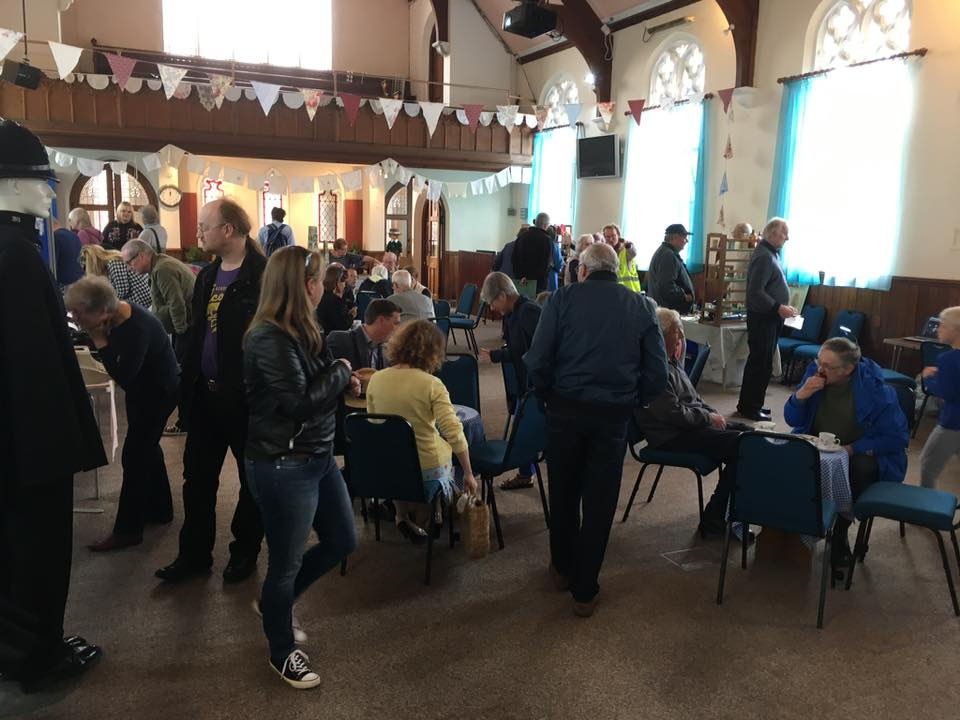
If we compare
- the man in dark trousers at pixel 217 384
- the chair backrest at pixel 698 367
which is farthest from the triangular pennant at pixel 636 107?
the man in dark trousers at pixel 217 384

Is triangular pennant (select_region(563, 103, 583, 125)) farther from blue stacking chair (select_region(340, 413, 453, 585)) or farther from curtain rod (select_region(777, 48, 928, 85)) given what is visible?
blue stacking chair (select_region(340, 413, 453, 585))

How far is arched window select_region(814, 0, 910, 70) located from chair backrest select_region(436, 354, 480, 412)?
6086 millimetres

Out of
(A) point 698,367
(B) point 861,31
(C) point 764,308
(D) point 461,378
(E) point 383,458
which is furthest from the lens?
(B) point 861,31

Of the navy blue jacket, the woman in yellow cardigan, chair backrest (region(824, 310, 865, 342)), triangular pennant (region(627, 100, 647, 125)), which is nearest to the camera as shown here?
the navy blue jacket

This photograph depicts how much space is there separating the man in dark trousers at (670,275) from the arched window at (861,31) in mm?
2854

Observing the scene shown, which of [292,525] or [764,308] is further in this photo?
[764,308]

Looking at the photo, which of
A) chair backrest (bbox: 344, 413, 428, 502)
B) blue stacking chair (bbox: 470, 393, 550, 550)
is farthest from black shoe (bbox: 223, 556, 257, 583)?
blue stacking chair (bbox: 470, 393, 550, 550)

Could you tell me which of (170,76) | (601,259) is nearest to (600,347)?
(601,259)

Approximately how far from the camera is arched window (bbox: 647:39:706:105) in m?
9.97

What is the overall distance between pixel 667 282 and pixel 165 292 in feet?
15.3

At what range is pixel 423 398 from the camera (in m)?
3.15

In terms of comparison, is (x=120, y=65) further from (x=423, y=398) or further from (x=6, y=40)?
(x=423, y=398)

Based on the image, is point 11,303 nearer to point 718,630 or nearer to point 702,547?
point 718,630

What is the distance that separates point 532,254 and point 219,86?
574cm
